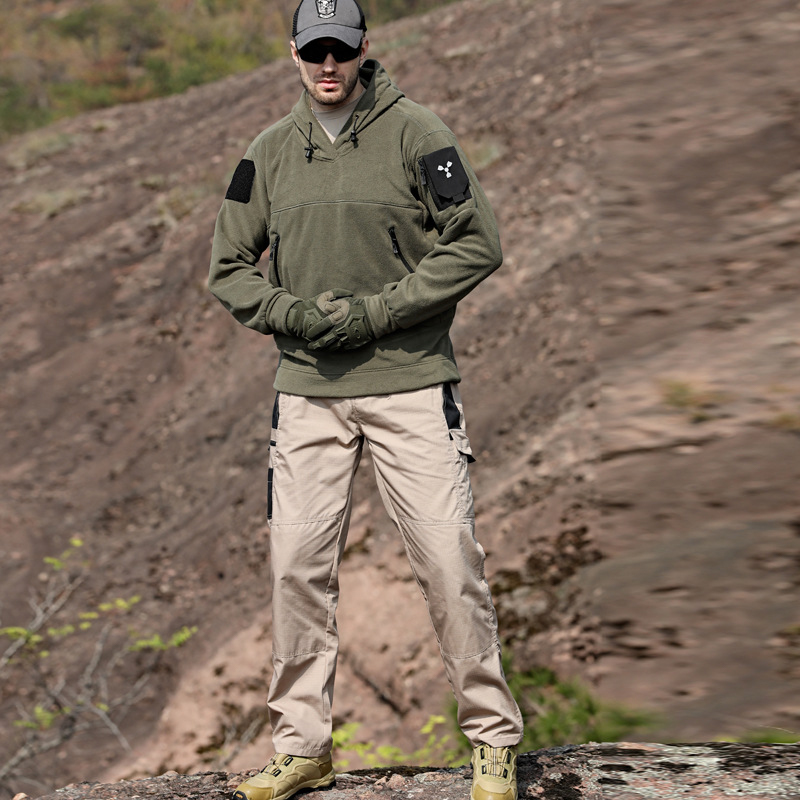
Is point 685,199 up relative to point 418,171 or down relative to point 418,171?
down

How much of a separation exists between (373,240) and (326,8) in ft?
2.23

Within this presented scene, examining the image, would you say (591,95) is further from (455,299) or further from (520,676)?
(455,299)

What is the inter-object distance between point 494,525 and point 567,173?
432 centimetres

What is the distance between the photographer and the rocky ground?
3004 mm

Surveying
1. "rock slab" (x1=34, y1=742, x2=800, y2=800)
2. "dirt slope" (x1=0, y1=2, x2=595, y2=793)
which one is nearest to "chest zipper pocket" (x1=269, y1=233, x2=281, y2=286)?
"rock slab" (x1=34, y1=742, x2=800, y2=800)

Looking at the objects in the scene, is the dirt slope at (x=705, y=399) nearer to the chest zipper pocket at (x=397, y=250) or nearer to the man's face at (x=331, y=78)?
the chest zipper pocket at (x=397, y=250)

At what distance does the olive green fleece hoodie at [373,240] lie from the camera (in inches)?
102

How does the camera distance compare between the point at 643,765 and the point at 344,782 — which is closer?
the point at 643,765

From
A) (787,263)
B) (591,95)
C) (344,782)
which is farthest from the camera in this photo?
(591,95)

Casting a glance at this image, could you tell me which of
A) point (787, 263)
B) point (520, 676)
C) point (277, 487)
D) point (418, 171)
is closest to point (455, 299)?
point (418, 171)

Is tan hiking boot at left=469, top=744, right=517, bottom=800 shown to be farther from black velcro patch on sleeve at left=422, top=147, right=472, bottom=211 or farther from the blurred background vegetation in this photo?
the blurred background vegetation

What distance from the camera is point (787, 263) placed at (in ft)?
12.9

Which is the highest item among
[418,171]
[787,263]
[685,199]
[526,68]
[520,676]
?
[526,68]

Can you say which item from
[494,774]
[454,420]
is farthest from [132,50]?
[494,774]
